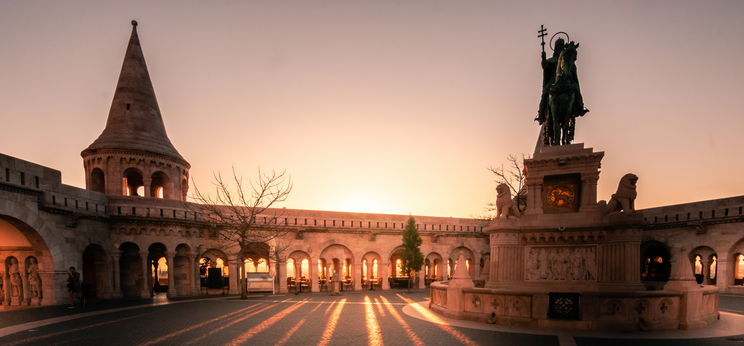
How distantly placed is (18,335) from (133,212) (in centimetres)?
1432

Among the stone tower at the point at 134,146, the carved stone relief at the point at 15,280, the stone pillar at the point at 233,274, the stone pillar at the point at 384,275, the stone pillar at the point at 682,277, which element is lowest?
the stone pillar at the point at 384,275

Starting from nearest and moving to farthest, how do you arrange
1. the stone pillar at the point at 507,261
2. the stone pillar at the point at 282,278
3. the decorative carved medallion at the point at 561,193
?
the stone pillar at the point at 507,261, the decorative carved medallion at the point at 561,193, the stone pillar at the point at 282,278

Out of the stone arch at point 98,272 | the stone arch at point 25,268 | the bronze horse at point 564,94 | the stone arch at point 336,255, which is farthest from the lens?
the stone arch at point 336,255

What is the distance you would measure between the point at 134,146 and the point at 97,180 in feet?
14.2

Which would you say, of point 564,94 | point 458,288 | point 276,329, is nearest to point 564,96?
point 564,94

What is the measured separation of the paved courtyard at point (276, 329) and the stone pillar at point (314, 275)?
13225 mm

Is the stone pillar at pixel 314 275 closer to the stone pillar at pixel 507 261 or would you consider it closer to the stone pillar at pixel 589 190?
the stone pillar at pixel 507 261

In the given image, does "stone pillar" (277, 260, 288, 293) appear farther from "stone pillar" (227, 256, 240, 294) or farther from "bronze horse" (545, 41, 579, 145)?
"bronze horse" (545, 41, 579, 145)

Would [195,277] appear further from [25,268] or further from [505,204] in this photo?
[505,204]

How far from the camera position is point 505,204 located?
47.2ft

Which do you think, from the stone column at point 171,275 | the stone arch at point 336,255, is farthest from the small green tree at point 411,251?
the stone column at point 171,275

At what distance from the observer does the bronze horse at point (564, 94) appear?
580 inches

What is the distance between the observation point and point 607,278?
12.7m

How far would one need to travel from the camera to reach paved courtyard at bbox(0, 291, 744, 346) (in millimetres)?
9969
